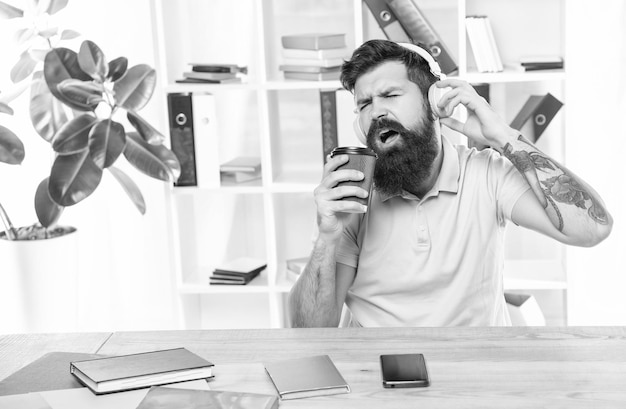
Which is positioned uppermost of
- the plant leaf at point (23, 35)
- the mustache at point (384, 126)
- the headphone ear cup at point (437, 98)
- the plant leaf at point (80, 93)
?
the plant leaf at point (23, 35)

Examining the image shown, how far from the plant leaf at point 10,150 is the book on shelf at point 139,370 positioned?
151 cm

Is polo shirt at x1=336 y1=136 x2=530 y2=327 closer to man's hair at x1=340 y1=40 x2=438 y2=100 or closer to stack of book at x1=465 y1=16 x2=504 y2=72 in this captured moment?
man's hair at x1=340 y1=40 x2=438 y2=100

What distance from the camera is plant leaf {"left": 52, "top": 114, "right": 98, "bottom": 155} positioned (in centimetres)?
273

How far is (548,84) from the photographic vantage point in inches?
129

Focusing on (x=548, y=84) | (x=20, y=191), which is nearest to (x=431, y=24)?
(x=548, y=84)

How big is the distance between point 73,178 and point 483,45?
5.07ft

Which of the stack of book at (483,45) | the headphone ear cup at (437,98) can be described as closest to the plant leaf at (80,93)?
the headphone ear cup at (437,98)

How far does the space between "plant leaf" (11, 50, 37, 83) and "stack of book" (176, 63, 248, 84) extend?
21.6 inches

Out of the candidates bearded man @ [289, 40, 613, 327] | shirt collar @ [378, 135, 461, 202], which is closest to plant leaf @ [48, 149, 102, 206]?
bearded man @ [289, 40, 613, 327]

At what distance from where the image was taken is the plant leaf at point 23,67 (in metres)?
3.07

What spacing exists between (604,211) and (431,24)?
1592mm

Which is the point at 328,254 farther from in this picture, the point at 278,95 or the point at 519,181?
the point at 278,95

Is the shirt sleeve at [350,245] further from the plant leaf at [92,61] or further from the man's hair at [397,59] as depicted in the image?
the plant leaf at [92,61]

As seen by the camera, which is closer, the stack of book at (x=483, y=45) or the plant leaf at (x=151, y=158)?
the plant leaf at (x=151, y=158)
